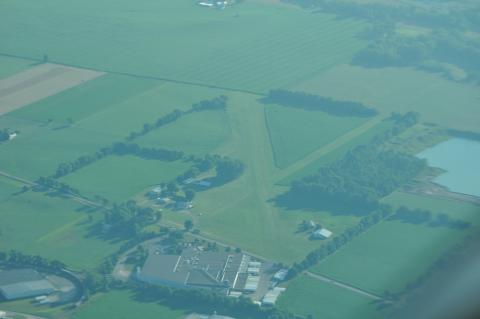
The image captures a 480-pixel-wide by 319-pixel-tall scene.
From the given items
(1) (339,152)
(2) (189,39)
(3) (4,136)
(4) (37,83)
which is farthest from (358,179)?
(2) (189,39)

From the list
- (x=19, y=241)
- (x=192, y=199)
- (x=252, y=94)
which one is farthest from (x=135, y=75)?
(x=19, y=241)

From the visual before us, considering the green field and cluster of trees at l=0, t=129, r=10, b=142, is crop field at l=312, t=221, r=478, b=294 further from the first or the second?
cluster of trees at l=0, t=129, r=10, b=142

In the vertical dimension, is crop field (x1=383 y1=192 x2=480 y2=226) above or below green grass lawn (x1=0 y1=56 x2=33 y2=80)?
below

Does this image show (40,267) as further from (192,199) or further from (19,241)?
(192,199)

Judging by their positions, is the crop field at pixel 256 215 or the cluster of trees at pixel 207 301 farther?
the crop field at pixel 256 215

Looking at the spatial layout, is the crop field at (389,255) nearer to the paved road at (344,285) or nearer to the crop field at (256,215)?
the paved road at (344,285)

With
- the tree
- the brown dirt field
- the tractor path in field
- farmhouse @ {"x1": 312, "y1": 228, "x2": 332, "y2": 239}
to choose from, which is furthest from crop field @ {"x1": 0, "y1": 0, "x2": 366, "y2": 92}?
farmhouse @ {"x1": 312, "y1": 228, "x2": 332, "y2": 239}

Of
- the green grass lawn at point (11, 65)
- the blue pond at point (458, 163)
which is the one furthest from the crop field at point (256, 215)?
the green grass lawn at point (11, 65)
